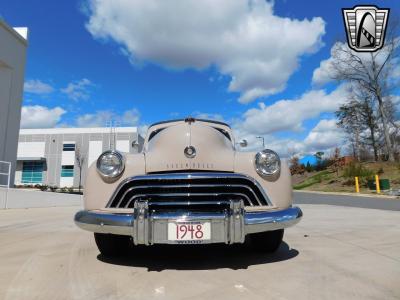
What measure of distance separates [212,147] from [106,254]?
1558 mm

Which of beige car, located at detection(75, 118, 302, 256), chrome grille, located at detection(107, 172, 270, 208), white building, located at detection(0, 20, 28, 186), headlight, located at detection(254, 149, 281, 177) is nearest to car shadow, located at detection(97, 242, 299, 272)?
beige car, located at detection(75, 118, 302, 256)

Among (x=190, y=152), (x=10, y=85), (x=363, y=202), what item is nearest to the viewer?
(x=190, y=152)

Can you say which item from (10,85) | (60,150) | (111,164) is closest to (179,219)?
(111,164)

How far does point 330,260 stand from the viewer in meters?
3.30

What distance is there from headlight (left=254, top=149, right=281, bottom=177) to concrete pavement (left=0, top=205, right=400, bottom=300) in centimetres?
87

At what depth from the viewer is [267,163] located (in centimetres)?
318

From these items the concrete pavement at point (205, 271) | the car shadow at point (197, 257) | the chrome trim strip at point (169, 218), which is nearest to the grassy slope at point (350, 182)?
the concrete pavement at point (205, 271)

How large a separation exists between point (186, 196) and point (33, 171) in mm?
47864

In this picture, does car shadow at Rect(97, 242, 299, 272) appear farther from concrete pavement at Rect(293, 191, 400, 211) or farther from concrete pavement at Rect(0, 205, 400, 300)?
concrete pavement at Rect(293, 191, 400, 211)

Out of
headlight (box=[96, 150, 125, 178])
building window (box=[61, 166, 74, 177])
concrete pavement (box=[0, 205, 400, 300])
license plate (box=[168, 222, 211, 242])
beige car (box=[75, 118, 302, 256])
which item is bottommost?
concrete pavement (box=[0, 205, 400, 300])

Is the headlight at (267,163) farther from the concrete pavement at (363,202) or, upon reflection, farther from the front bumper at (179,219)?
the concrete pavement at (363,202)

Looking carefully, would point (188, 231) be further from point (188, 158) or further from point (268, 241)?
point (268, 241)

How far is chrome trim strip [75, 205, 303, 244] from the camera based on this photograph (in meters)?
2.68

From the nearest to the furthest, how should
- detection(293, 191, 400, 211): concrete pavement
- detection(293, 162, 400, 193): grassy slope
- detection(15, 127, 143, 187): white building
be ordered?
detection(293, 191, 400, 211): concrete pavement → detection(293, 162, 400, 193): grassy slope → detection(15, 127, 143, 187): white building
